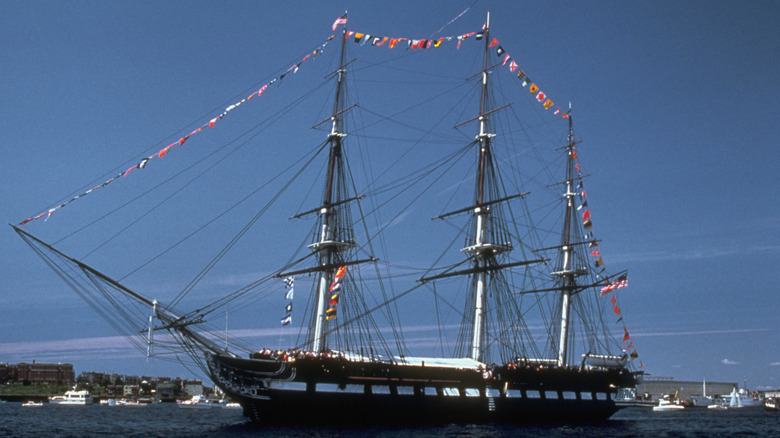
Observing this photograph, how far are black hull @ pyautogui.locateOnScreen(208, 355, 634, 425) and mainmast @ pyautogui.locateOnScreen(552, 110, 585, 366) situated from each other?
45.3 ft

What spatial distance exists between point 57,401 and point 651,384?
432 ft

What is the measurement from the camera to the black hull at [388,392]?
45.7 meters

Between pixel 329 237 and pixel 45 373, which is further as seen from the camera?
pixel 45 373

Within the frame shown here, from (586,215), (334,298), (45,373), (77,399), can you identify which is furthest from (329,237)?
(45,373)

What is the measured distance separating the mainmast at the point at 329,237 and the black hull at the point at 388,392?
17.1ft

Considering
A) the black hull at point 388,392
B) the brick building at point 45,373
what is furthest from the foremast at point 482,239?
the brick building at point 45,373

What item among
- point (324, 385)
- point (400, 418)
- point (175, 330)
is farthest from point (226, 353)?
point (400, 418)

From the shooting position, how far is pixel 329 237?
188 ft

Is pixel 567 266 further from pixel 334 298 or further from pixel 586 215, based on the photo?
pixel 334 298

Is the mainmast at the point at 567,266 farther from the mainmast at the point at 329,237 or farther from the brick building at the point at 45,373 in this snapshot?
the brick building at the point at 45,373

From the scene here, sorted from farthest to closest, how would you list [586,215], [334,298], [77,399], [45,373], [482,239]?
[45,373] → [77,399] → [586,215] → [482,239] → [334,298]

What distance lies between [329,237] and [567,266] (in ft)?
117

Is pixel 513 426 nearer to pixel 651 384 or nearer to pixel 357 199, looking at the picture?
pixel 357 199

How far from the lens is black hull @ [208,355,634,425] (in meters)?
45.7
